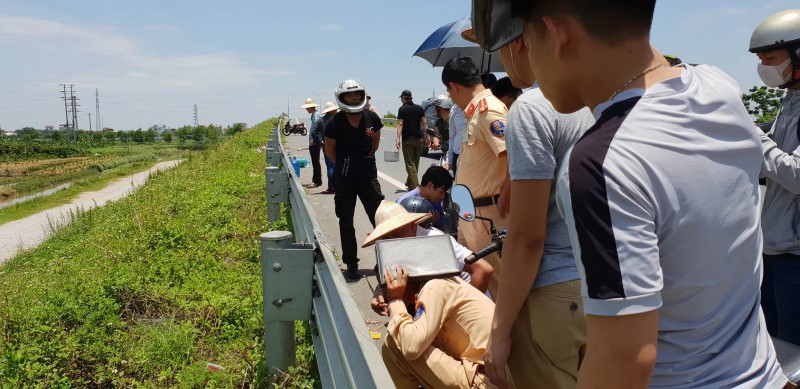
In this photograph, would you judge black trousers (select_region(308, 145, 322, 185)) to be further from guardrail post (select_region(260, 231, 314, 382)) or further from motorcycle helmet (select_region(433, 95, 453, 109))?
guardrail post (select_region(260, 231, 314, 382))

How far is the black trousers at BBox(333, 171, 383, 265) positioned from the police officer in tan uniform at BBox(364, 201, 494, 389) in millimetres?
3238

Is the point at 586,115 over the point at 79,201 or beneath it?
over

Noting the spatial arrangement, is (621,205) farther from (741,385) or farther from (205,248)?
(205,248)

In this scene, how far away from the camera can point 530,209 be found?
2031 mm

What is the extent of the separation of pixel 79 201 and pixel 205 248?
3100 cm

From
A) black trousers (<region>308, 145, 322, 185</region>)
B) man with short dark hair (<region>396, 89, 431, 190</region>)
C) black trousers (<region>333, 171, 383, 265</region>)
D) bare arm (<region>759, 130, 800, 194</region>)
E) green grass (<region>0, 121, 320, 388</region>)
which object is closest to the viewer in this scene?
bare arm (<region>759, 130, 800, 194</region>)

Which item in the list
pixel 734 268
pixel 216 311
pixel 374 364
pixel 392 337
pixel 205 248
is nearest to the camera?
pixel 734 268

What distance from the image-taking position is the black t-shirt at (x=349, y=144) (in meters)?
6.48

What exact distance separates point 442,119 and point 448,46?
9.99 ft

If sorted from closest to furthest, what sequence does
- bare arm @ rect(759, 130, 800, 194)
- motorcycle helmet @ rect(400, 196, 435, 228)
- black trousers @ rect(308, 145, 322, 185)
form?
bare arm @ rect(759, 130, 800, 194) < motorcycle helmet @ rect(400, 196, 435, 228) < black trousers @ rect(308, 145, 322, 185)

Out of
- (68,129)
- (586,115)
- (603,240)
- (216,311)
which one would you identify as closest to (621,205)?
(603,240)

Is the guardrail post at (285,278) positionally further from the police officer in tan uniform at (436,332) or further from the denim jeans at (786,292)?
the denim jeans at (786,292)

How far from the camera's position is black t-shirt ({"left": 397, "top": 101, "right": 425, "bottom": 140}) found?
11.6 m

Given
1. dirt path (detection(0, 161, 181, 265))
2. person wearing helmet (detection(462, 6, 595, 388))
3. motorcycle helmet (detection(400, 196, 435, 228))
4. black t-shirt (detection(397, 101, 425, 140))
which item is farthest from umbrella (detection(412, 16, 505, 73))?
dirt path (detection(0, 161, 181, 265))
